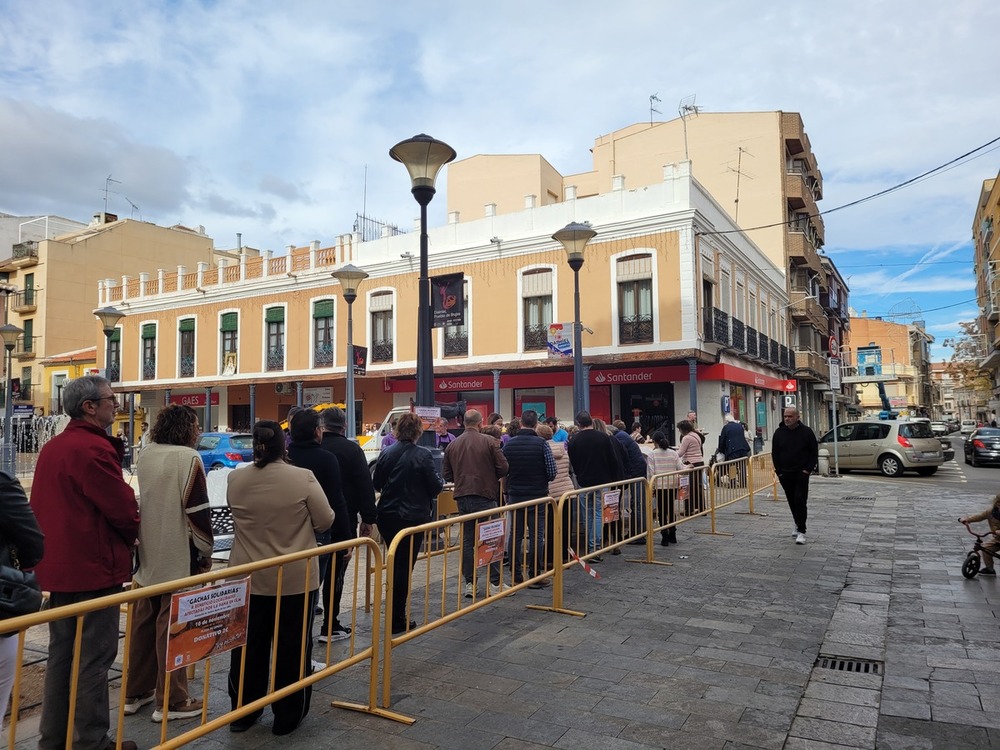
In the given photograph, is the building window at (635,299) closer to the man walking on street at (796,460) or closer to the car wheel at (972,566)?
the man walking on street at (796,460)

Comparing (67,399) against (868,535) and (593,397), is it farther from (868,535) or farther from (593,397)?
(593,397)

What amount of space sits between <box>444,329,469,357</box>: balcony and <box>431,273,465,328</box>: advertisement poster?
11.8m

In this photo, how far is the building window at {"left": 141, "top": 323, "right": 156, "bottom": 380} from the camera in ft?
110

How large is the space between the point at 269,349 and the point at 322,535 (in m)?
25.2

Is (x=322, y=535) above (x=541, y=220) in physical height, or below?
below

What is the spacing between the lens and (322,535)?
17.9ft

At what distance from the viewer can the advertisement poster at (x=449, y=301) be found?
472 inches

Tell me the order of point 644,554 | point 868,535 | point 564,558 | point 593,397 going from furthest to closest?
point 593,397 → point 868,535 → point 644,554 → point 564,558

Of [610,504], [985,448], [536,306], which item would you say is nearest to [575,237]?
[610,504]

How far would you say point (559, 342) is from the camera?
2097 cm

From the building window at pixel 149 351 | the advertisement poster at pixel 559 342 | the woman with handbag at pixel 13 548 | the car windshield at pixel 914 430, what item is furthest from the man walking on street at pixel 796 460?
the building window at pixel 149 351

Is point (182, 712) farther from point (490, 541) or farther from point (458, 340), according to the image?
point (458, 340)

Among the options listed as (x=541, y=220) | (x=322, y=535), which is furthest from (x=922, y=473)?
(x=322, y=535)

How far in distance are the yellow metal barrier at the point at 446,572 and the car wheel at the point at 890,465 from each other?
16.0 meters
